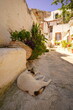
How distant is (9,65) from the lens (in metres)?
1.59

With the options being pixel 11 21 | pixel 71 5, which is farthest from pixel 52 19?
pixel 11 21

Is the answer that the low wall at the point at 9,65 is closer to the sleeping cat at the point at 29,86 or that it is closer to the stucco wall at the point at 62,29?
the sleeping cat at the point at 29,86

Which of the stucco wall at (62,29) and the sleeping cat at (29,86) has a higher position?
the stucco wall at (62,29)

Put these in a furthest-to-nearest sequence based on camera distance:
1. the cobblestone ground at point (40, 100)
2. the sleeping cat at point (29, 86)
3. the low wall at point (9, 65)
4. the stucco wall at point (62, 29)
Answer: the stucco wall at point (62, 29), the sleeping cat at point (29, 86), the low wall at point (9, 65), the cobblestone ground at point (40, 100)

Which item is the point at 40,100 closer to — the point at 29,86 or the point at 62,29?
the point at 29,86

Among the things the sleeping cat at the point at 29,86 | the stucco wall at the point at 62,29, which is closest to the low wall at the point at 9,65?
the sleeping cat at the point at 29,86

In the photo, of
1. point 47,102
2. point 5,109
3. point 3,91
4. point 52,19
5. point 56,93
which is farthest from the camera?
point 52,19

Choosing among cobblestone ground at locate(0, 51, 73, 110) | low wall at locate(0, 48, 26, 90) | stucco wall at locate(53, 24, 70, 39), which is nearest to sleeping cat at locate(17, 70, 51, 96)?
cobblestone ground at locate(0, 51, 73, 110)

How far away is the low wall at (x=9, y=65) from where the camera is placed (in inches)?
55.5

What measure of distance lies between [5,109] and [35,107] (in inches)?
19.7

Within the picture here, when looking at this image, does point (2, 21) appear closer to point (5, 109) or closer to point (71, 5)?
point (5, 109)

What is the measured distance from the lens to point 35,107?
1.28m

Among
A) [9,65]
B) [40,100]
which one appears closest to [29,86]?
[40,100]

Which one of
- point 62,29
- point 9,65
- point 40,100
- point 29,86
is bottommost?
point 40,100
